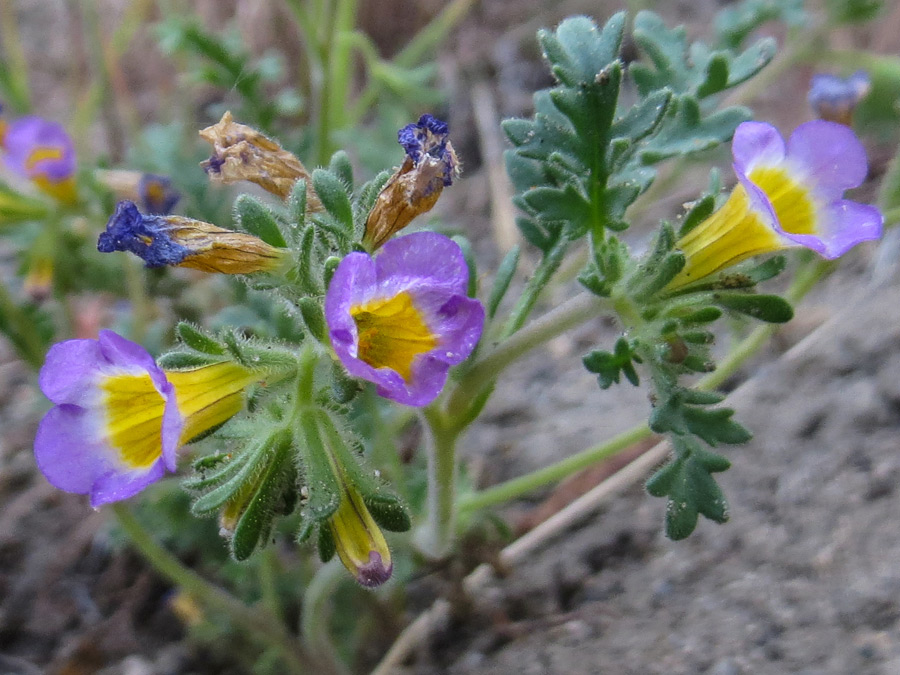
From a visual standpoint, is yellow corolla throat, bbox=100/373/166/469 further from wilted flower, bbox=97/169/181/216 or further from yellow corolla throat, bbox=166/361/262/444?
wilted flower, bbox=97/169/181/216

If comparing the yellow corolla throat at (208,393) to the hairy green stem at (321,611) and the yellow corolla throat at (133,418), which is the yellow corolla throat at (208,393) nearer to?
the yellow corolla throat at (133,418)

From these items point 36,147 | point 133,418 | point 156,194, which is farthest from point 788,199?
point 36,147

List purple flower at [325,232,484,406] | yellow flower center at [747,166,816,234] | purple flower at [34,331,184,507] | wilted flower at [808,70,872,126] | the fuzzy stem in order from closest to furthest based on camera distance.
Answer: purple flower at [325,232,484,406], purple flower at [34,331,184,507], yellow flower center at [747,166,816,234], the fuzzy stem, wilted flower at [808,70,872,126]

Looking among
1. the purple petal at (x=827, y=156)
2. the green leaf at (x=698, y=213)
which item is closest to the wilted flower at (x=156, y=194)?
the green leaf at (x=698, y=213)

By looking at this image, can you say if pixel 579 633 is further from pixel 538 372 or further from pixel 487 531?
pixel 538 372

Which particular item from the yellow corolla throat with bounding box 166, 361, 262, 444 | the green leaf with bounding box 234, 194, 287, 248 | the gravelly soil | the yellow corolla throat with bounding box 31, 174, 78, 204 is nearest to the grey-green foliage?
the green leaf with bounding box 234, 194, 287, 248

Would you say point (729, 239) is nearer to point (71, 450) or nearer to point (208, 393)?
point (208, 393)
